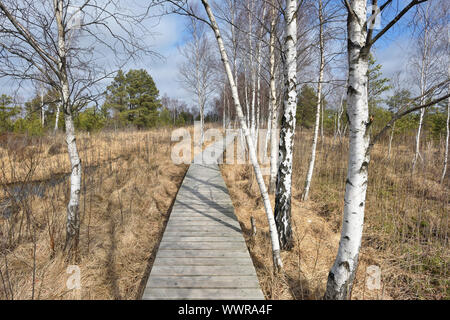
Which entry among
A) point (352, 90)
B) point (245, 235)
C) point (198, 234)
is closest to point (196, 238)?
point (198, 234)

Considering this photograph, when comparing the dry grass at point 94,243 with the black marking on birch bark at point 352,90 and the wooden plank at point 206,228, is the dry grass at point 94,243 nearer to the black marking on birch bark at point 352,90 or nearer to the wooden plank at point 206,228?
the wooden plank at point 206,228

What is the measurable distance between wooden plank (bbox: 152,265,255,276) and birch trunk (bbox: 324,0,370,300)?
1235 millimetres

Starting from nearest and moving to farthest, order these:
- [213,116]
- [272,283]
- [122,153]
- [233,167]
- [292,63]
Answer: [272,283], [292,63], [233,167], [122,153], [213,116]

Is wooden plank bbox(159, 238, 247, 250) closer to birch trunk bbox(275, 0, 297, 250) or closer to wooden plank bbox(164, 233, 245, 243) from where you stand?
wooden plank bbox(164, 233, 245, 243)

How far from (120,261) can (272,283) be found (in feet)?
7.43

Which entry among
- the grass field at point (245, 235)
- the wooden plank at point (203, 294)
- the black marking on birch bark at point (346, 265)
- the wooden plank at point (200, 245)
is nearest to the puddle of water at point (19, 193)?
the grass field at point (245, 235)

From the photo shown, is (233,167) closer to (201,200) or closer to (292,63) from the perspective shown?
(201,200)

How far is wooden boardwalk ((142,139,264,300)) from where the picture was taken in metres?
2.22

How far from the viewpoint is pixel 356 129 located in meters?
1.72

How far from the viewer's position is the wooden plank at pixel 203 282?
2.29 metres

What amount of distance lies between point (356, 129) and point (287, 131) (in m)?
1.40

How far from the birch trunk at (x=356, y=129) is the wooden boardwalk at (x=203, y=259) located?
1.19 m
